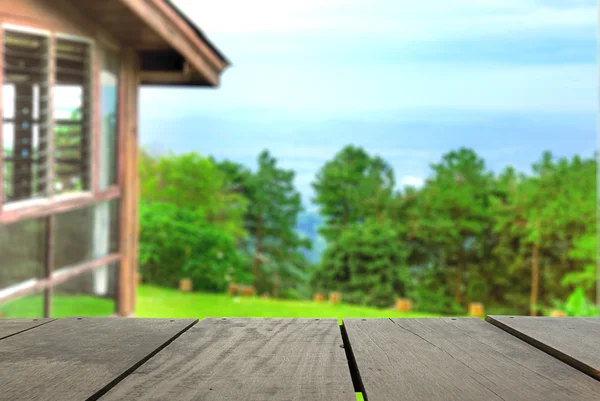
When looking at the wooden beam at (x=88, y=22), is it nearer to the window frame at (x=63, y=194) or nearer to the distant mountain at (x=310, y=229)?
the window frame at (x=63, y=194)

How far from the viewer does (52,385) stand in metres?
0.79

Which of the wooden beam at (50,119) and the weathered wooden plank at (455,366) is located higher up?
the wooden beam at (50,119)

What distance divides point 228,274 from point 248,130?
19310 millimetres

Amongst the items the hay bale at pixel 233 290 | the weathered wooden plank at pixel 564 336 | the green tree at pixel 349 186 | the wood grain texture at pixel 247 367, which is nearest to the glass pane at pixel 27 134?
the wood grain texture at pixel 247 367

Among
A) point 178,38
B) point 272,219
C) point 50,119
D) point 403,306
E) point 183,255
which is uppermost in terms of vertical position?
point 178,38

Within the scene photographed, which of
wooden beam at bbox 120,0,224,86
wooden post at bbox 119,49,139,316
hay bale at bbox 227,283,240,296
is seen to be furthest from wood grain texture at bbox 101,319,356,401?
hay bale at bbox 227,283,240,296

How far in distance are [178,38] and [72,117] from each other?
107cm

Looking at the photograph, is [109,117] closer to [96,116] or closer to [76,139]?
[96,116]

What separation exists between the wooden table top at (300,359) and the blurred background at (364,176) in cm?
336

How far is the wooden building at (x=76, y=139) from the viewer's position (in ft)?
14.3

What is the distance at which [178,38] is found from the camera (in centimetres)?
548

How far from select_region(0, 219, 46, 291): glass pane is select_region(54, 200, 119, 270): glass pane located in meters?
0.23

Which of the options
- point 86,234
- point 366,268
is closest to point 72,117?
point 86,234

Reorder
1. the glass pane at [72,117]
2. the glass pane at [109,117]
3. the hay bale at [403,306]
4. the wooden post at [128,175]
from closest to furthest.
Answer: the glass pane at [72,117], the glass pane at [109,117], the wooden post at [128,175], the hay bale at [403,306]
